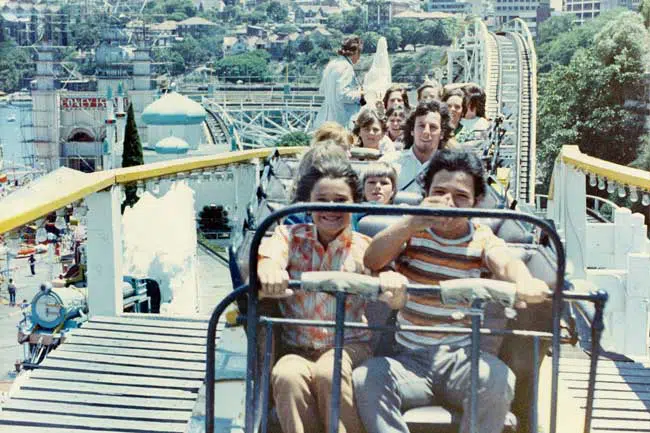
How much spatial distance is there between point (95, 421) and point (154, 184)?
7.82ft

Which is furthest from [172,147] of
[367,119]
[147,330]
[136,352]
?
[136,352]

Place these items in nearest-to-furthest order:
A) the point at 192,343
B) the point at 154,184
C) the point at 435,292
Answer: the point at 435,292 → the point at 192,343 → the point at 154,184

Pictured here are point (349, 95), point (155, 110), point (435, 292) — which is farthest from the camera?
point (155, 110)

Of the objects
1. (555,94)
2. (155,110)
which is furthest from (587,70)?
(155,110)

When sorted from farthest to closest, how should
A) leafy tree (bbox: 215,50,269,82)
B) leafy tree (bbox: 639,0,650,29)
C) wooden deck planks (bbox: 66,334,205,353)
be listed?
1. leafy tree (bbox: 215,50,269,82)
2. leafy tree (bbox: 639,0,650,29)
3. wooden deck planks (bbox: 66,334,205,353)

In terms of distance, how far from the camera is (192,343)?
560 cm

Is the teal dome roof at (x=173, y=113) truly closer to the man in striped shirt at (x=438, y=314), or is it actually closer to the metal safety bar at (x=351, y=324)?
the man in striped shirt at (x=438, y=314)

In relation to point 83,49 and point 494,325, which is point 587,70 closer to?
point 494,325

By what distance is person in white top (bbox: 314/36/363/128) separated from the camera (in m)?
9.24

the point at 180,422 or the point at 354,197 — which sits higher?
the point at 354,197

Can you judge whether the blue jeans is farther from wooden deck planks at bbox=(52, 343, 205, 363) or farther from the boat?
the boat

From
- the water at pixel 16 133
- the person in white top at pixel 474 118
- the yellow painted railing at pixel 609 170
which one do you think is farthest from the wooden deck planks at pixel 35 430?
the water at pixel 16 133

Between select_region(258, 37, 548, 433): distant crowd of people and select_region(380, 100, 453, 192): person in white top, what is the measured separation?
1843 mm

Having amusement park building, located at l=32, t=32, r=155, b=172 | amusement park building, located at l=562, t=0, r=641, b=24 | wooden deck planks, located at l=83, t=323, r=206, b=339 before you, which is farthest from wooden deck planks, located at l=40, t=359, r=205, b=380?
amusement park building, located at l=562, t=0, r=641, b=24
